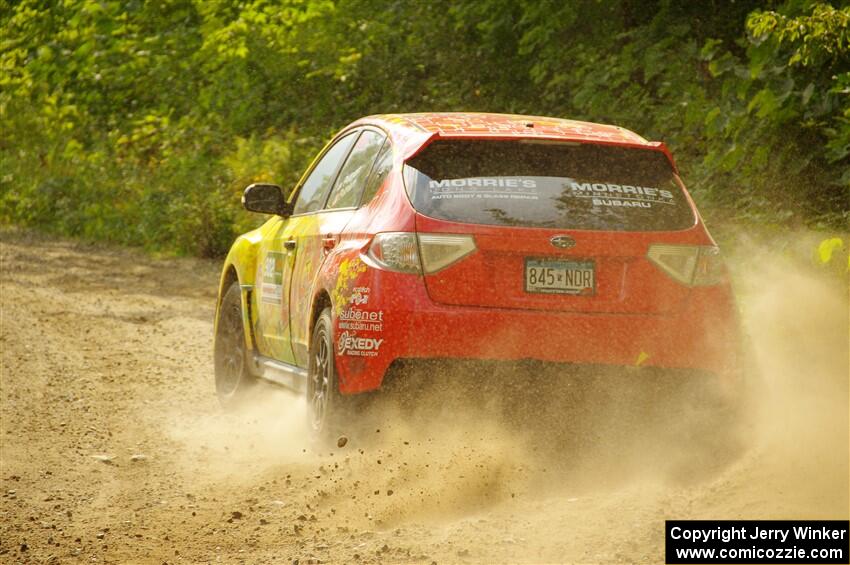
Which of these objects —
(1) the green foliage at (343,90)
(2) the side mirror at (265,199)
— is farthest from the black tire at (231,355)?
(1) the green foliage at (343,90)

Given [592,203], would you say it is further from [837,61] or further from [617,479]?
[837,61]

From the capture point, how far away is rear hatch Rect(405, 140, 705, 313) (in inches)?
246

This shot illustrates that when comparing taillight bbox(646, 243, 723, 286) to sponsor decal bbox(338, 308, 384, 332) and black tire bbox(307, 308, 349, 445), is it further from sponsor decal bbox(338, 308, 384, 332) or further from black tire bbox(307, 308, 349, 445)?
black tire bbox(307, 308, 349, 445)

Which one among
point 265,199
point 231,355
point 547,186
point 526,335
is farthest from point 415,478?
point 231,355

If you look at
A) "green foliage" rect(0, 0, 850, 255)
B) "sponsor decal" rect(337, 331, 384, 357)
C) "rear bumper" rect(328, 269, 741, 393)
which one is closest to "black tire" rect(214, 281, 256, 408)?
"sponsor decal" rect(337, 331, 384, 357)

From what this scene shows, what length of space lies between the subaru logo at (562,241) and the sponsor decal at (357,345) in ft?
2.88

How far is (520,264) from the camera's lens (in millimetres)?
6266

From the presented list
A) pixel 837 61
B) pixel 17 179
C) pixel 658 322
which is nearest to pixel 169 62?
pixel 17 179

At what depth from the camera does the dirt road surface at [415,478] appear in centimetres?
543

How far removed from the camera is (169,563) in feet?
17.5

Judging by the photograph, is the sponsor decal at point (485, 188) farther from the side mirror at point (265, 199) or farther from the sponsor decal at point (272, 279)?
the side mirror at point (265, 199)

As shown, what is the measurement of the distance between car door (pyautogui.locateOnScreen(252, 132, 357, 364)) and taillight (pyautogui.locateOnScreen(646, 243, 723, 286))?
80.4 inches

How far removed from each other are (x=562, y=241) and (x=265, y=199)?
2.68 metres

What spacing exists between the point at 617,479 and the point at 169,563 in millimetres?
2050
